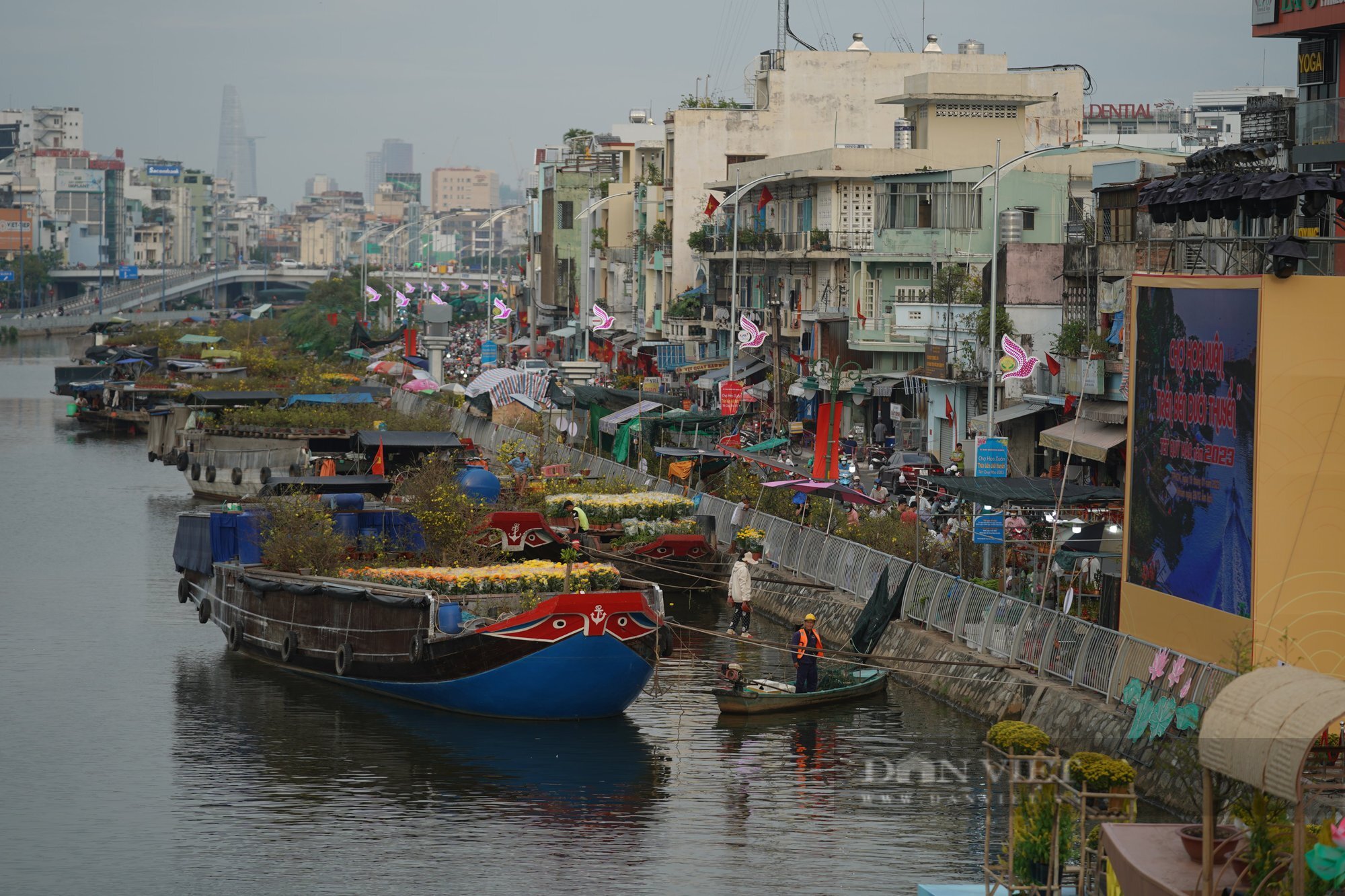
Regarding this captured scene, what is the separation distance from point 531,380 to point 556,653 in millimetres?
40133

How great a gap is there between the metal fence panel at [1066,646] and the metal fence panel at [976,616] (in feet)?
7.49

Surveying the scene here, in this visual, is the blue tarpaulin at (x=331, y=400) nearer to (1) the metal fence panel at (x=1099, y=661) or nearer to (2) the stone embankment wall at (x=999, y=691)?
(2) the stone embankment wall at (x=999, y=691)

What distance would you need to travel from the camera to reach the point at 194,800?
2669cm

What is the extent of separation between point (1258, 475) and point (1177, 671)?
2.92 meters

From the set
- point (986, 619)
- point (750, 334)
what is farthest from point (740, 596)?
point (750, 334)

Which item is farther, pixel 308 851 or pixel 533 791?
pixel 533 791

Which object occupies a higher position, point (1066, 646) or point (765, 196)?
point (765, 196)

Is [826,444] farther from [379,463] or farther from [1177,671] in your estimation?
[1177,671]

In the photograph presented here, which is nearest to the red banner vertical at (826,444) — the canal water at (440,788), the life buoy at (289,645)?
the canal water at (440,788)

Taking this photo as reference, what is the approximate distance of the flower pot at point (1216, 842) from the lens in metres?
14.4

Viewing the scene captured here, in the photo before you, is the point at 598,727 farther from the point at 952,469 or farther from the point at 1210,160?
the point at 952,469

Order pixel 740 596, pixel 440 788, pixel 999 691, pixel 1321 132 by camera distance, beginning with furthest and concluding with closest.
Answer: pixel 740 596
pixel 1321 132
pixel 999 691
pixel 440 788

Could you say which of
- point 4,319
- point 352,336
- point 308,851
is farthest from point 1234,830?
point 4,319

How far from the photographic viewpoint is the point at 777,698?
102 ft
